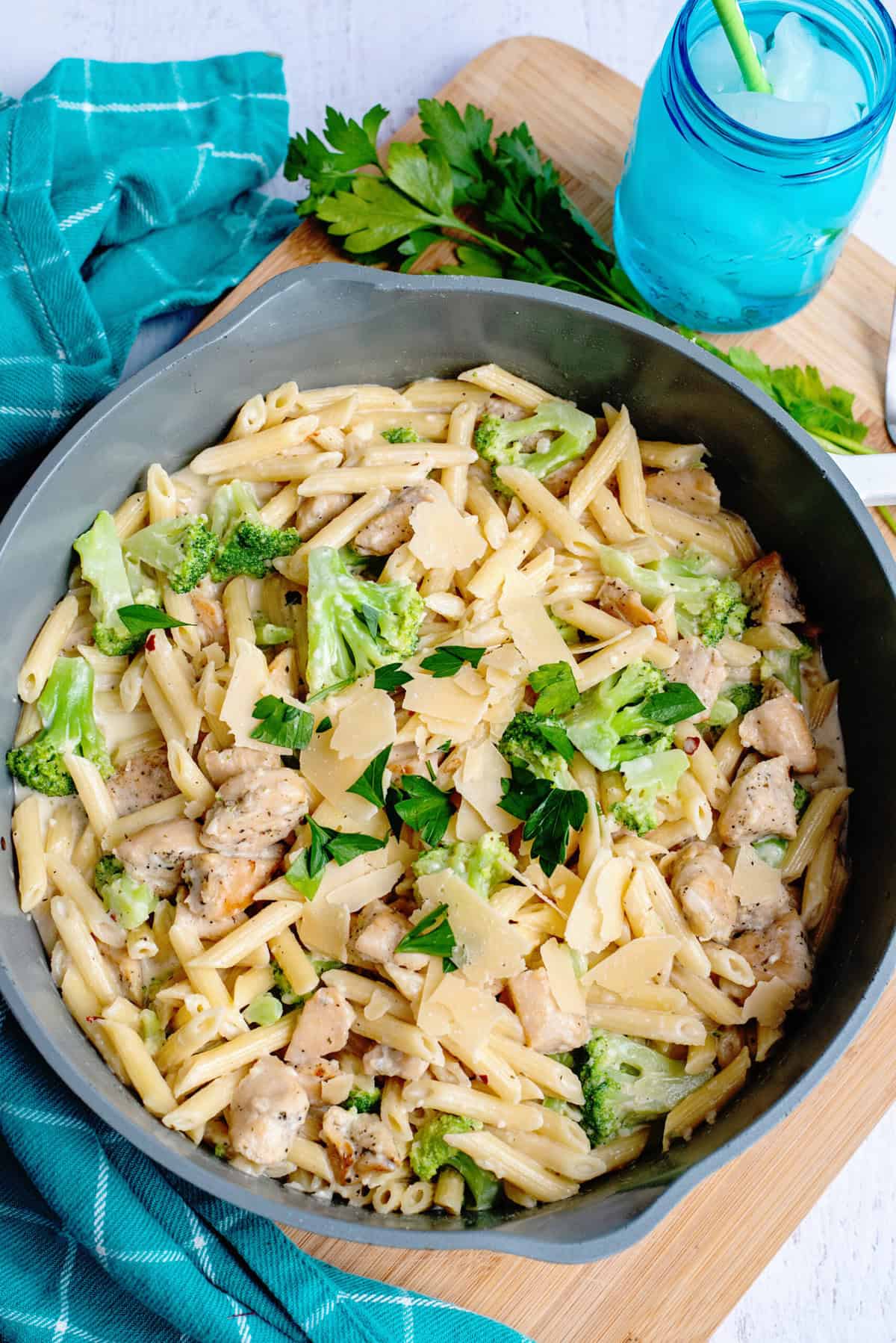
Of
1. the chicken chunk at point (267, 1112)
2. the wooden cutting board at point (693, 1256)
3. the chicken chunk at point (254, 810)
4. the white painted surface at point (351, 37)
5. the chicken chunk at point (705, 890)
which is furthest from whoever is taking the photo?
the white painted surface at point (351, 37)

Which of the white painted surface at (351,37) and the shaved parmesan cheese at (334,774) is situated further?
the white painted surface at (351,37)

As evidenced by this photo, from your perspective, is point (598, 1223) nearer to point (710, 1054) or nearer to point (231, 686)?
point (710, 1054)

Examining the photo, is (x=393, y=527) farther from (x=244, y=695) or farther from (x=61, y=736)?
(x=61, y=736)

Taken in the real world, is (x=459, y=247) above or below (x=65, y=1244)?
above

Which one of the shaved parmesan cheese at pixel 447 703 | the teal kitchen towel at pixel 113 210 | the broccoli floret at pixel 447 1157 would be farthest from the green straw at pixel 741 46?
the broccoli floret at pixel 447 1157

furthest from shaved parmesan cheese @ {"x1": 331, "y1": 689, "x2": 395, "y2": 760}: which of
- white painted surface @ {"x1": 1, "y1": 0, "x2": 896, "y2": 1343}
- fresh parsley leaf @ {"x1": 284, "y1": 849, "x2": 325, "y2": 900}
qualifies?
white painted surface @ {"x1": 1, "y1": 0, "x2": 896, "y2": 1343}

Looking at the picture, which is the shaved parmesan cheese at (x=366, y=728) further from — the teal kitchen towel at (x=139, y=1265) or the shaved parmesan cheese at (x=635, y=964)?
the teal kitchen towel at (x=139, y=1265)

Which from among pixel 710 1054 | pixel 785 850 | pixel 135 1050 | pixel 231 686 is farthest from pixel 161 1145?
pixel 785 850

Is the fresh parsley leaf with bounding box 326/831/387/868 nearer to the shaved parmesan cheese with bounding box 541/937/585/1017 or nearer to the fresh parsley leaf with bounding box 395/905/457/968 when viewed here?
the fresh parsley leaf with bounding box 395/905/457/968
